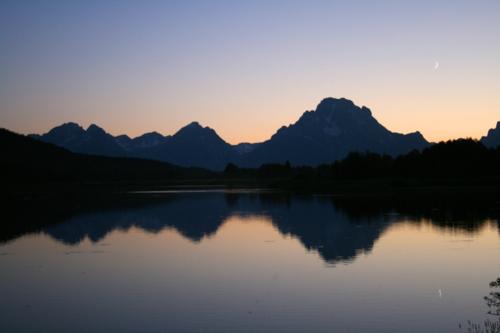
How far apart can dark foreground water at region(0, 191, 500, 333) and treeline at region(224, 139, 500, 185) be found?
82231mm

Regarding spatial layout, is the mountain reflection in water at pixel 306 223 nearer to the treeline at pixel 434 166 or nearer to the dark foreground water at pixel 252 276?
the dark foreground water at pixel 252 276

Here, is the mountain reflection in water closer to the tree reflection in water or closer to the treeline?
the tree reflection in water

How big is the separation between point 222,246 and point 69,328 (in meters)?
23.4

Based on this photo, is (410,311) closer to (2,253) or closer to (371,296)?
(371,296)

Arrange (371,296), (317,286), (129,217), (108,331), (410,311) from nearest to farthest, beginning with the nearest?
(108,331) → (410,311) → (371,296) → (317,286) → (129,217)

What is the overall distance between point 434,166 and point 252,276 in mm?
122541

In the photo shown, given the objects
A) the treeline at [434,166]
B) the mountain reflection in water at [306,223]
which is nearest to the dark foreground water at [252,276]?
the mountain reflection in water at [306,223]

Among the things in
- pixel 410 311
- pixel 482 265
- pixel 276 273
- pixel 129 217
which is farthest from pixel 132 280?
pixel 129 217

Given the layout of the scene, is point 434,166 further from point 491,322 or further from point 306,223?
point 491,322

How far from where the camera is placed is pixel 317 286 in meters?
27.9

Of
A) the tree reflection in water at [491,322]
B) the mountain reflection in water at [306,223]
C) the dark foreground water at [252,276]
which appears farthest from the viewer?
the mountain reflection in water at [306,223]

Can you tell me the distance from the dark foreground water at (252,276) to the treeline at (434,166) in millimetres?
82231

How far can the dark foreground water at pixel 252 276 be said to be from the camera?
22.2 m

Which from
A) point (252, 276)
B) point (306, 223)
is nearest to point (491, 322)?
point (252, 276)
